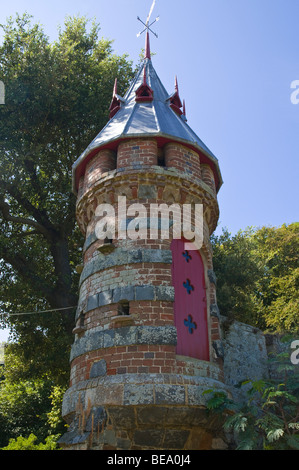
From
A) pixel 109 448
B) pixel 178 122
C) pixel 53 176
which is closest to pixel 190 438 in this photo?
pixel 109 448

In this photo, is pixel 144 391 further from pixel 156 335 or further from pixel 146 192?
pixel 146 192

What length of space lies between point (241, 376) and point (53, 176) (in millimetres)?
10665

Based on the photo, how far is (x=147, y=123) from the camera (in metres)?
10.3

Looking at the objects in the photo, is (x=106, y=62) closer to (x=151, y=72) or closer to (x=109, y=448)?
(x=151, y=72)

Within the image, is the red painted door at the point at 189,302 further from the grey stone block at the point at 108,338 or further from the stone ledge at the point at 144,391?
the grey stone block at the point at 108,338

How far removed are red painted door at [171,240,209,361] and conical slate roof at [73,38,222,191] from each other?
2605 mm

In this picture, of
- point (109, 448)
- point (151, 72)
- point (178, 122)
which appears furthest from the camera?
point (151, 72)

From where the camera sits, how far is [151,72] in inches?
540

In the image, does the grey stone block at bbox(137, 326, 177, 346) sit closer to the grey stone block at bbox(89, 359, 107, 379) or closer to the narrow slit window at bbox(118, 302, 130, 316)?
the narrow slit window at bbox(118, 302, 130, 316)

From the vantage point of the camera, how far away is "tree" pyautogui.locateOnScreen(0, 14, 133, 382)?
14.4 m

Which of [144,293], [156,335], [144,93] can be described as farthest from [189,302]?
[144,93]

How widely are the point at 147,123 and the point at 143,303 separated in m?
4.59

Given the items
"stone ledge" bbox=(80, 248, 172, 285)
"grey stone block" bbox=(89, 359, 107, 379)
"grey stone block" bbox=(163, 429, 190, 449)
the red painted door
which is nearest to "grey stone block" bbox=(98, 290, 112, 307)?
"stone ledge" bbox=(80, 248, 172, 285)

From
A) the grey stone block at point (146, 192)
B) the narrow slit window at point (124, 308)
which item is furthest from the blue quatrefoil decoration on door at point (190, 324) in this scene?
the grey stone block at point (146, 192)
